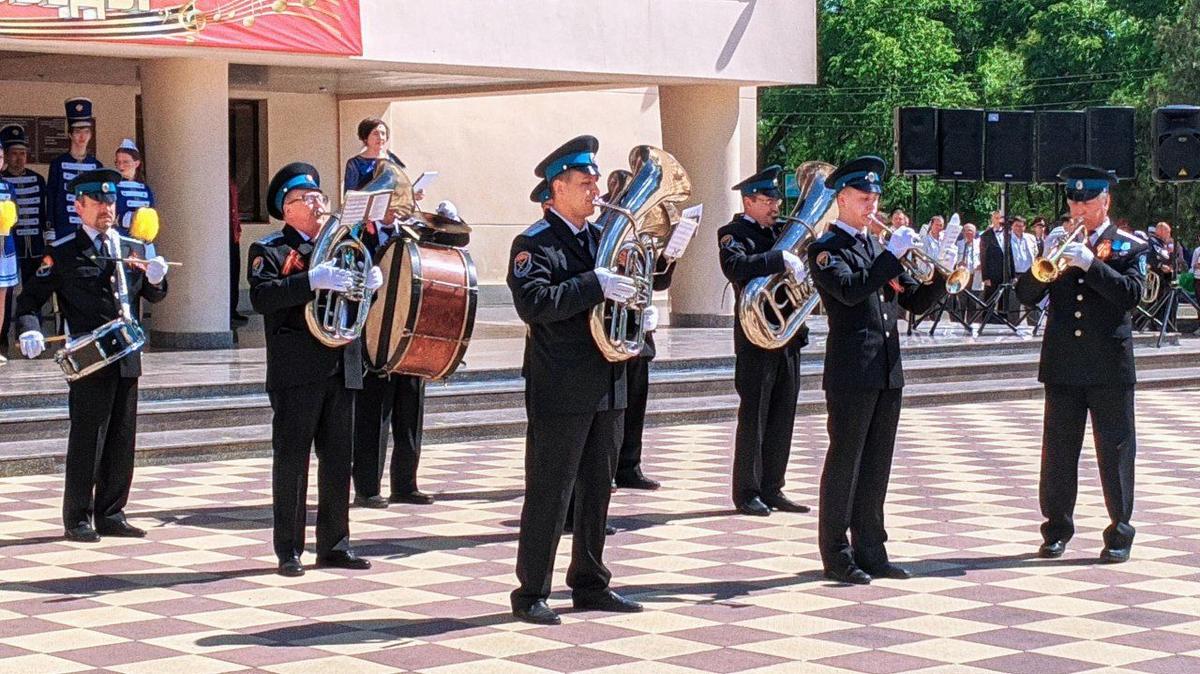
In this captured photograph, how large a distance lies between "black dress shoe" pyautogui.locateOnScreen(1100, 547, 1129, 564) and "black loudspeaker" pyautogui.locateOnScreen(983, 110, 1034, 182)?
1296 centimetres

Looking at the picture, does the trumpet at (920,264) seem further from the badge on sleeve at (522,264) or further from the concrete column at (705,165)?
the concrete column at (705,165)

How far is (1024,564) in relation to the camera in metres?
8.77

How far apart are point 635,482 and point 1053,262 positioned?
11.1 feet

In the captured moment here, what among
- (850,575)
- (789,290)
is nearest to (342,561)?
(850,575)

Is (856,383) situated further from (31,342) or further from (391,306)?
(31,342)

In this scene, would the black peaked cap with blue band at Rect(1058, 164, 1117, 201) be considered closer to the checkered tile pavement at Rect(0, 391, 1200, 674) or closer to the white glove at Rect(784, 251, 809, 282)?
the white glove at Rect(784, 251, 809, 282)

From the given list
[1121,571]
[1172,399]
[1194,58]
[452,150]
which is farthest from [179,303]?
[1194,58]

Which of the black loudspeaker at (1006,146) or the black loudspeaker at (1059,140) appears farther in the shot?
the black loudspeaker at (1059,140)

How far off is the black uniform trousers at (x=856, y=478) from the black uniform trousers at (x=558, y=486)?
3.94 ft

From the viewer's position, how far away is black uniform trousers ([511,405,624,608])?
7426 millimetres

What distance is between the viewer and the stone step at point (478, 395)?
12.4m

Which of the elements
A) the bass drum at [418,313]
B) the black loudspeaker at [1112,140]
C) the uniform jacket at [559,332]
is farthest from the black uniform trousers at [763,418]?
the black loudspeaker at [1112,140]

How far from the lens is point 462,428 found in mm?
13586

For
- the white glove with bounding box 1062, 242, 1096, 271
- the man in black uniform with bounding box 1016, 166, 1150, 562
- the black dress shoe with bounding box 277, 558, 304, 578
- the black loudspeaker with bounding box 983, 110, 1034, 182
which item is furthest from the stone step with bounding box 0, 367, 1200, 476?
the white glove with bounding box 1062, 242, 1096, 271
